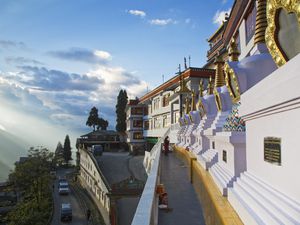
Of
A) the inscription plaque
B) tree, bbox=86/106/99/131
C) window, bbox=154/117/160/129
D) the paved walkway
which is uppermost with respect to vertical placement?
tree, bbox=86/106/99/131

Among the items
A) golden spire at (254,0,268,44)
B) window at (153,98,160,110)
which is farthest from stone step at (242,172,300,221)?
window at (153,98,160,110)

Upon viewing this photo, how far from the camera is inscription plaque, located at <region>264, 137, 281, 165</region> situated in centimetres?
334

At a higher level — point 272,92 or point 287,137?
point 272,92

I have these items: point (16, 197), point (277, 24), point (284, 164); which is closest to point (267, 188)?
point (284, 164)

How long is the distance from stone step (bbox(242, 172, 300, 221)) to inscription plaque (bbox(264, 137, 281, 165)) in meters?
0.36

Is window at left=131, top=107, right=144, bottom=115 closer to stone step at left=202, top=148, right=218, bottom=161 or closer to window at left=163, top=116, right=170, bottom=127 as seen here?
window at left=163, top=116, right=170, bottom=127

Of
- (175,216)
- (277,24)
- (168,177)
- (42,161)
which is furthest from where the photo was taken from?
(42,161)

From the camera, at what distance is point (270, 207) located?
3.34 meters

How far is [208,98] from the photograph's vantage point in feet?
37.7

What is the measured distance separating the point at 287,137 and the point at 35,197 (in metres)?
32.9

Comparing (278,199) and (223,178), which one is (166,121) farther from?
(278,199)

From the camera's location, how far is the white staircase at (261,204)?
9.56ft

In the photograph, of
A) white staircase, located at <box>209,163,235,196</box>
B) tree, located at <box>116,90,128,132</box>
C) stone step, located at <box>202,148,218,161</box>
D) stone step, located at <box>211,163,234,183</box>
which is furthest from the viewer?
tree, located at <box>116,90,128,132</box>

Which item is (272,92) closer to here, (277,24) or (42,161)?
(277,24)
